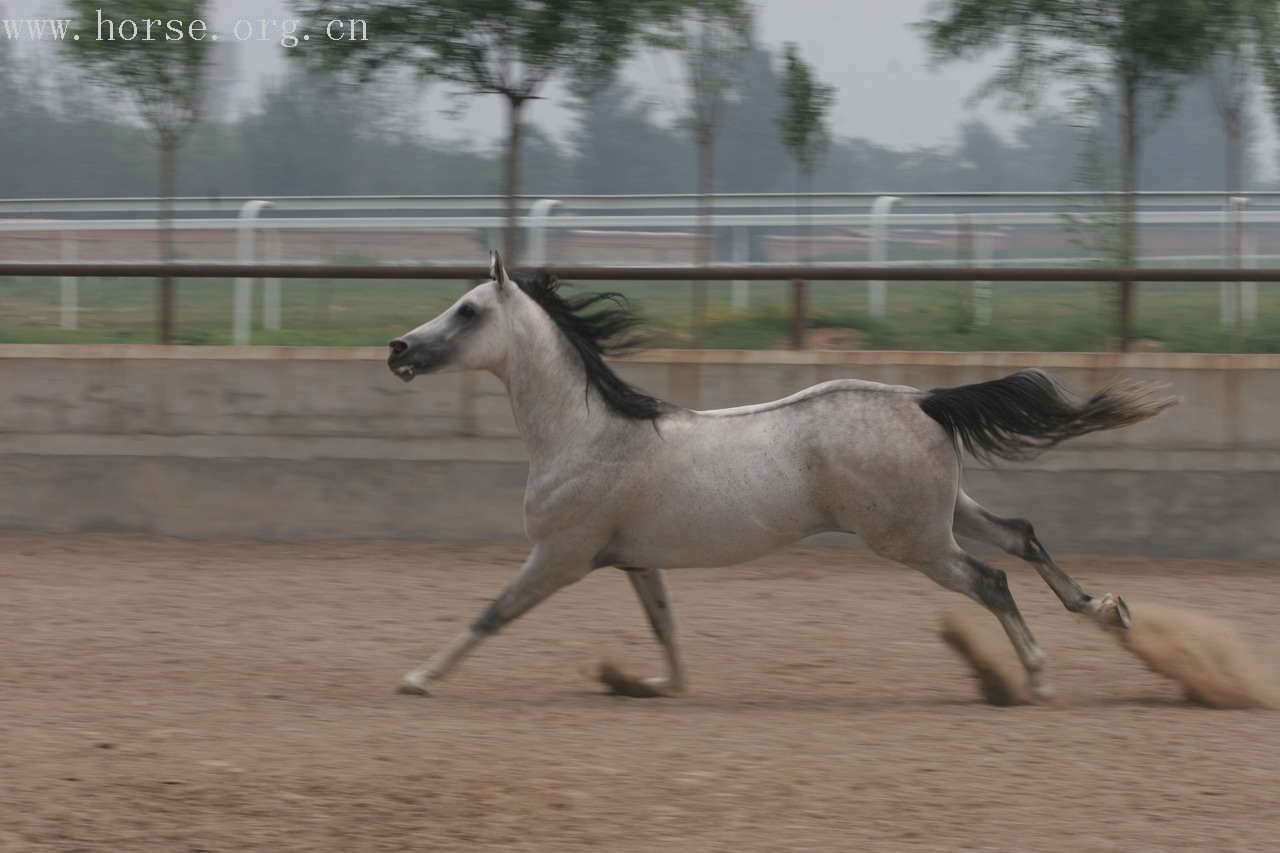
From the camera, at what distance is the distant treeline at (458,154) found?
646 inches

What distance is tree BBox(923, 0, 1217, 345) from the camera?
11.3 metres

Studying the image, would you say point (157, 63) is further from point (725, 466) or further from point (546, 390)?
point (725, 466)

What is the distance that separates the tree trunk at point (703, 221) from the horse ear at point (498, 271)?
4.22m

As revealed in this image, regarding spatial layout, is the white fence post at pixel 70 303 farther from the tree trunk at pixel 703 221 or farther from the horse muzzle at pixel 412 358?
the horse muzzle at pixel 412 358

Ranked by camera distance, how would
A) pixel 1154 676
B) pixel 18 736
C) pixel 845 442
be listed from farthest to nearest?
pixel 1154 676, pixel 845 442, pixel 18 736

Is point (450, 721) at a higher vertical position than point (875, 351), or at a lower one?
lower

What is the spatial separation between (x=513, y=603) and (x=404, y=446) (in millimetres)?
4010

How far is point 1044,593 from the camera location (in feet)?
28.3

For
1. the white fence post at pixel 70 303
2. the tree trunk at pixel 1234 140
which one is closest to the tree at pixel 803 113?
the tree trunk at pixel 1234 140

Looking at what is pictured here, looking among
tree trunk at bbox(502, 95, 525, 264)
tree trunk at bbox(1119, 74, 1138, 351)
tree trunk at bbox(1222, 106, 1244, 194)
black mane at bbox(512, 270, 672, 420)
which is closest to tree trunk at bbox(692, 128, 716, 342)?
tree trunk at bbox(502, 95, 525, 264)

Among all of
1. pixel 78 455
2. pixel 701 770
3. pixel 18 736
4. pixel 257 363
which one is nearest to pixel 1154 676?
pixel 701 770

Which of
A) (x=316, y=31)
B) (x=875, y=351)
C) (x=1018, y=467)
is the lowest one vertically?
(x=1018, y=467)

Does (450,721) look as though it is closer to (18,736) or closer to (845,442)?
(18,736)

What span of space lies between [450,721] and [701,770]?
3.85 ft
